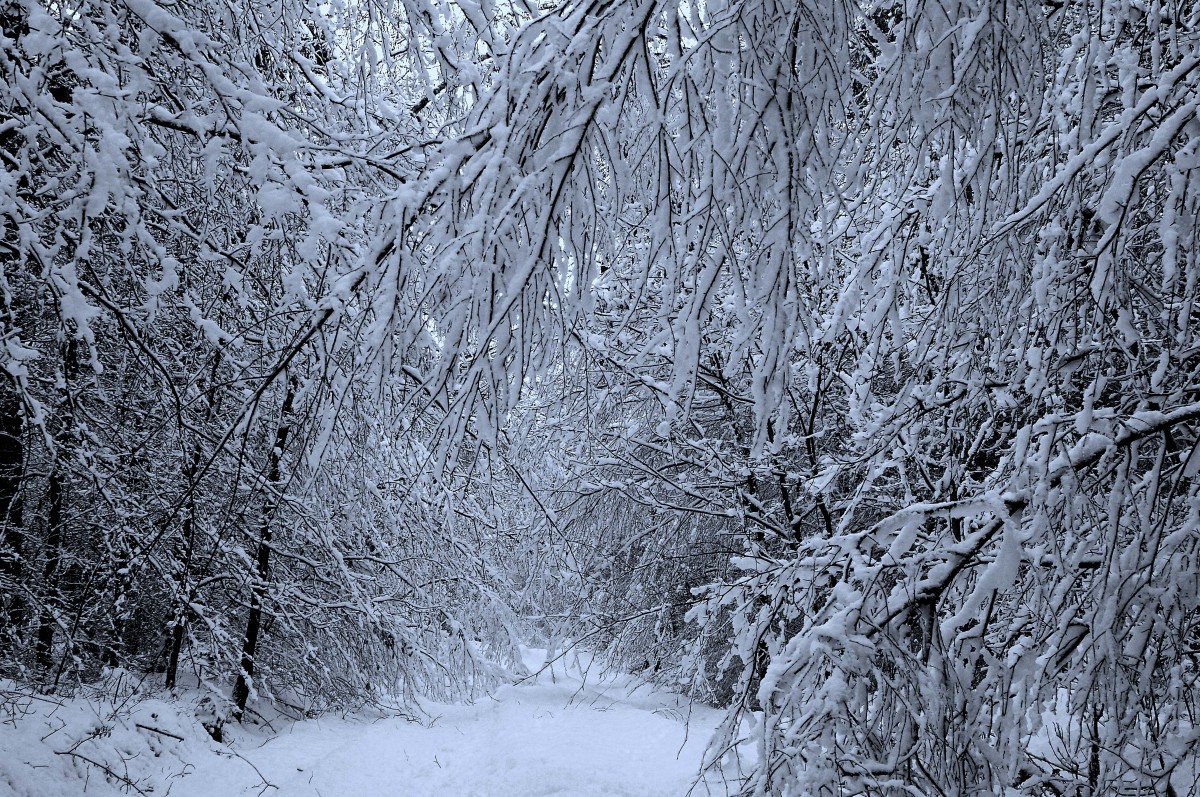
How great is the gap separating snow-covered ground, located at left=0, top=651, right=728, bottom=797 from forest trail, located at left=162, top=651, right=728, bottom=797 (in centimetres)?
2

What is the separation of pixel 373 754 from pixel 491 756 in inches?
44.5

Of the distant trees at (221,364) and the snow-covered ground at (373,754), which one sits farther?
the snow-covered ground at (373,754)

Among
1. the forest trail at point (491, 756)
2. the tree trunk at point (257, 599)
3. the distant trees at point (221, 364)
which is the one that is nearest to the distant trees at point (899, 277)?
the distant trees at point (221, 364)

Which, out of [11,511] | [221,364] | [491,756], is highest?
[221,364]

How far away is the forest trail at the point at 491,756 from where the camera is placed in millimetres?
6590

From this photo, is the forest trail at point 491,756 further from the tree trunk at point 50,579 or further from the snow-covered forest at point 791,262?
the snow-covered forest at point 791,262

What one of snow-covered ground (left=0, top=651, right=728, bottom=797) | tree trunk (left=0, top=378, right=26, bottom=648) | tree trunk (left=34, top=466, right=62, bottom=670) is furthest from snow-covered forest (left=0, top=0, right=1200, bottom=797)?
snow-covered ground (left=0, top=651, right=728, bottom=797)

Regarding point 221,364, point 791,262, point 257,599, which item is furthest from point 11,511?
point 791,262

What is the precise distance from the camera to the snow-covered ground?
18.3 ft

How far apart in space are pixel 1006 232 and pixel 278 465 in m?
6.69

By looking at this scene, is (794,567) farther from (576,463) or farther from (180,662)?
(180,662)

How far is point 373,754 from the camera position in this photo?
793 cm

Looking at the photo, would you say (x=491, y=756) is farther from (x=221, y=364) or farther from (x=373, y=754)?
(x=221, y=364)

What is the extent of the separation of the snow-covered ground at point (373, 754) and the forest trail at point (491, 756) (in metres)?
0.02
